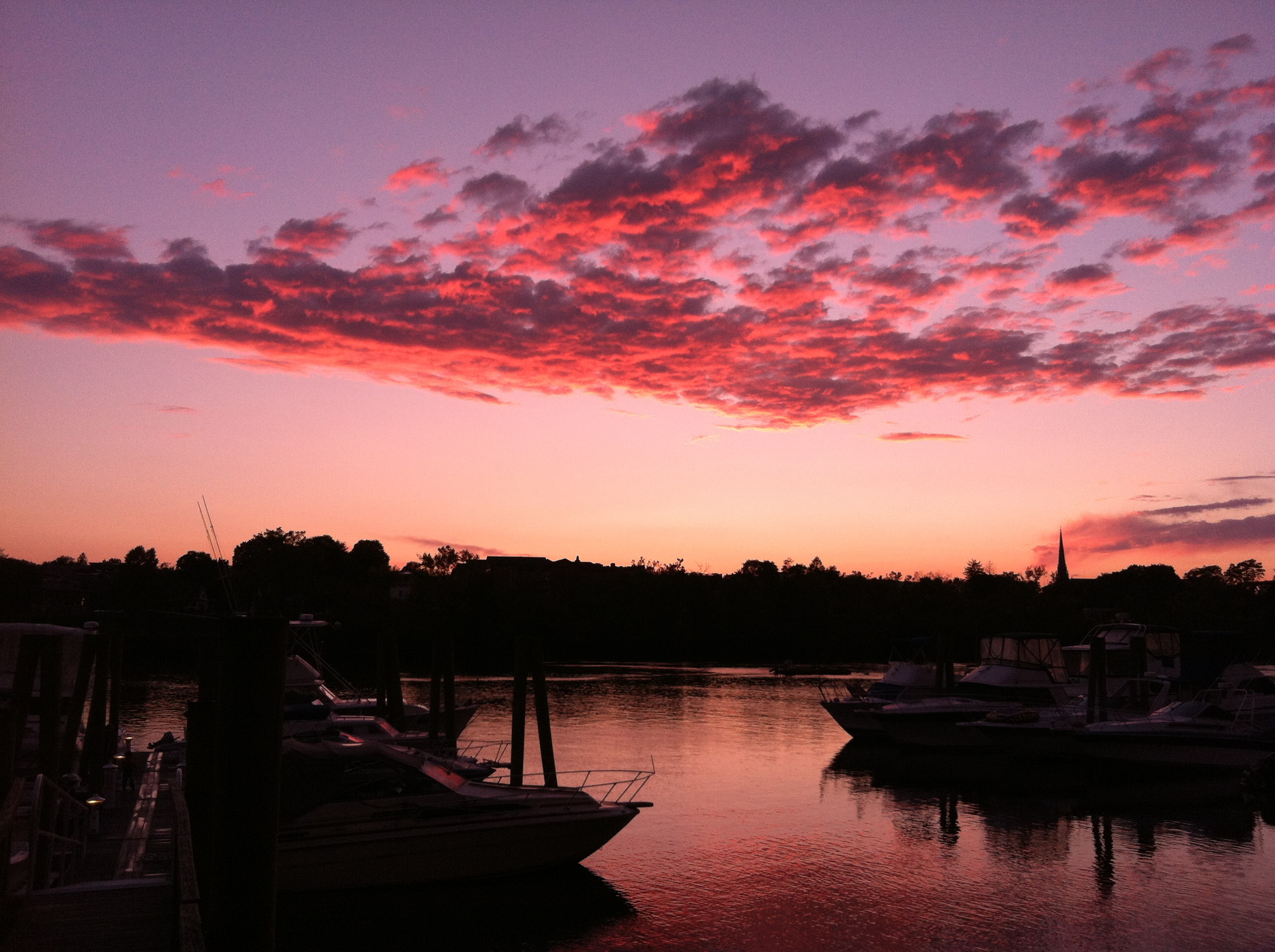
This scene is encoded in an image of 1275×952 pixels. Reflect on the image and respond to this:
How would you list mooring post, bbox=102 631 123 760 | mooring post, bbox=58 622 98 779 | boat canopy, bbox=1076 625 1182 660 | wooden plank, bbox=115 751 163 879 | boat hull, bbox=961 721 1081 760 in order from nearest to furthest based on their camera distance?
wooden plank, bbox=115 751 163 879 → mooring post, bbox=58 622 98 779 → mooring post, bbox=102 631 123 760 → boat hull, bbox=961 721 1081 760 → boat canopy, bbox=1076 625 1182 660

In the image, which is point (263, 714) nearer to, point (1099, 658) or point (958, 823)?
point (958, 823)

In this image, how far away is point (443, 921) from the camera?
20234mm

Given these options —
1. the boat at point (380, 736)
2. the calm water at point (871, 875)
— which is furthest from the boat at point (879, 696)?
the boat at point (380, 736)

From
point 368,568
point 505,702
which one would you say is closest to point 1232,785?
point 505,702

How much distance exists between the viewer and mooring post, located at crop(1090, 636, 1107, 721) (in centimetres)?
4231

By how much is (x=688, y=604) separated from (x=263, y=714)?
147 metres

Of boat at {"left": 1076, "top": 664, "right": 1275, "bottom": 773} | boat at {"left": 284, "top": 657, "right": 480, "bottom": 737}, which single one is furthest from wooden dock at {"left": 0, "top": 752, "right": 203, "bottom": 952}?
boat at {"left": 1076, "top": 664, "right": 1275, "bottom": 773}

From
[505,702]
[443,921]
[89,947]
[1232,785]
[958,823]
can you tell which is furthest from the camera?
[505,702]

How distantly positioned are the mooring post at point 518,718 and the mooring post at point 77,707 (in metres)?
10.4

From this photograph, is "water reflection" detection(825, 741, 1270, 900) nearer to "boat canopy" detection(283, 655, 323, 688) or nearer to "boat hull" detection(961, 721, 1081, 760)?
"boat hull" detection(961, 721, 1081, 760)

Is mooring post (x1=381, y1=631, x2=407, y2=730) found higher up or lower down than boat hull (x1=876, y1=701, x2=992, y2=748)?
higher up

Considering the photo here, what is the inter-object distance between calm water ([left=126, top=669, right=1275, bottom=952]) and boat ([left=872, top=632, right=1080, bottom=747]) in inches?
63.2

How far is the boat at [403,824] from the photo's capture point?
20.6 m

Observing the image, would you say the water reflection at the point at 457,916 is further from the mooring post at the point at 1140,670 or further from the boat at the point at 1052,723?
the mooring post at the point at 1140,670
